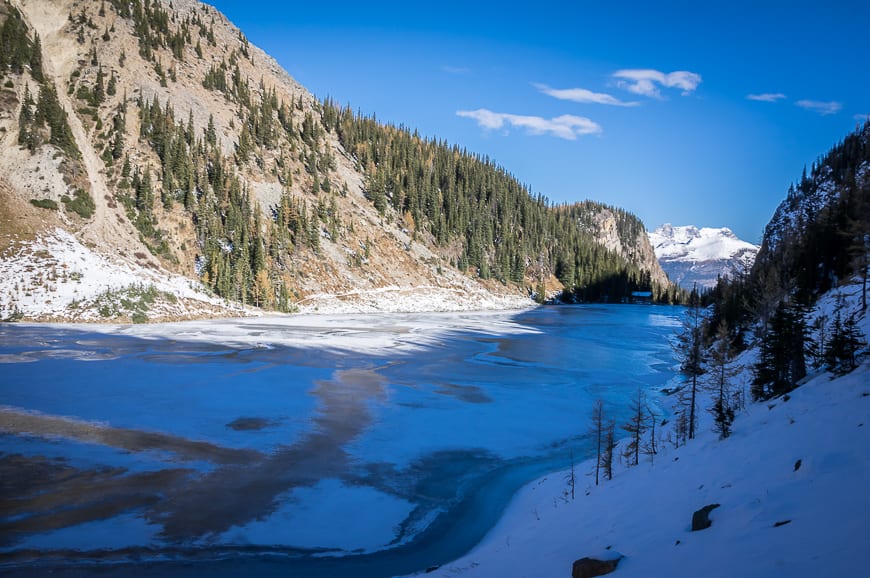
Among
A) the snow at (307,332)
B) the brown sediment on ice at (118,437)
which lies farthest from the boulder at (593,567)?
the snow at (307,332)

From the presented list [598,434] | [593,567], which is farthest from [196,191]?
[593,567]

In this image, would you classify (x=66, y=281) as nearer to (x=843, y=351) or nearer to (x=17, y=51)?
(x=17, y=51)

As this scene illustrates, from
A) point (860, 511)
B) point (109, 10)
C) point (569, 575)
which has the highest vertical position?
point (109, 10)

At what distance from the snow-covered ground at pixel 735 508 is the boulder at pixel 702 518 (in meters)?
0.13

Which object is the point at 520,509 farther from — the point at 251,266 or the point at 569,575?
the point at 251,266

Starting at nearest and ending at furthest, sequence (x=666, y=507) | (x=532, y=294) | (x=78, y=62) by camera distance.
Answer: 1. (x=666, y=507)
2. (x=78, y=62)
3. (x=532, y=294)

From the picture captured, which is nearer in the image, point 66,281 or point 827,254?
point 827,254

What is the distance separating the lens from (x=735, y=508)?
6.37m

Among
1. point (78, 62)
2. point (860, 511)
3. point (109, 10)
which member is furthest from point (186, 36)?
point (860, 511)

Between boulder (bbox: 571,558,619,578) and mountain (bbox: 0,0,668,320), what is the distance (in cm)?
4815

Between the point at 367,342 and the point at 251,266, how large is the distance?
33.9 meters

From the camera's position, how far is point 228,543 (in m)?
9.30

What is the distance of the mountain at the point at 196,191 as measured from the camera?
161 ft

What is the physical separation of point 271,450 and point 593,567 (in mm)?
10634
